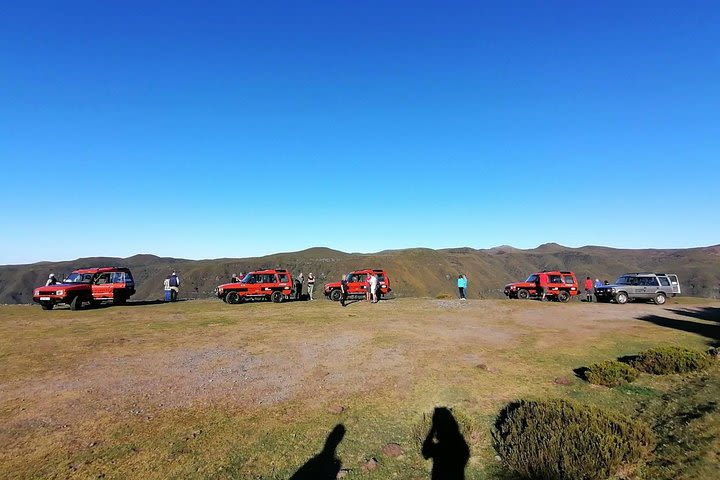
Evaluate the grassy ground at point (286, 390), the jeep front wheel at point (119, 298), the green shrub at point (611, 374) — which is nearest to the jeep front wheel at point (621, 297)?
the grassy ground at point (286, 390)

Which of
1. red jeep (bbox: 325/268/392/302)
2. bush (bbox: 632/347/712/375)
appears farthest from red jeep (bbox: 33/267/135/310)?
bush (bbox: 632/347/712/375)

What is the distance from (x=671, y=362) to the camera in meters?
11.2

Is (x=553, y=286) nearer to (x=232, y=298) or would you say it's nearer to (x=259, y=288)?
(x=259, y=288)

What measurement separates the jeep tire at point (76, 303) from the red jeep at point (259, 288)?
725 cm

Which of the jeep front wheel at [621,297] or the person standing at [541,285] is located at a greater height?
the person standing at [541,285]

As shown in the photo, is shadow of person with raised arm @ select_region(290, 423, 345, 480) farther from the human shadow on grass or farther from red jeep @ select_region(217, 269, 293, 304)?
red jeep @ select_region(217, 269, 293, 304)

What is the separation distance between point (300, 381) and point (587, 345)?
10.5 metres

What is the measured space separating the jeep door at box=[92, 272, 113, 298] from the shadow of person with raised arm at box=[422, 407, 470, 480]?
22.4 m

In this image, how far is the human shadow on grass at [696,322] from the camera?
54.1 feet

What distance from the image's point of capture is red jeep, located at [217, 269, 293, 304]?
25.2m

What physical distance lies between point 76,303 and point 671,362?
26.2 m

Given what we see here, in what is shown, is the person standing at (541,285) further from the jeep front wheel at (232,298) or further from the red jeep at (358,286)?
the jeep front wheel at (232,298)

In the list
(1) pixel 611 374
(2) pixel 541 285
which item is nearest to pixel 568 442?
(1) pixel 611 374

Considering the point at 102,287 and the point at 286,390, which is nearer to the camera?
the point at 286,390
